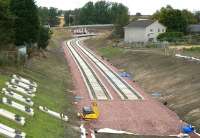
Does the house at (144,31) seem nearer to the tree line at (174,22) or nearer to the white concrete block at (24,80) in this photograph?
the tree line at (174,22)

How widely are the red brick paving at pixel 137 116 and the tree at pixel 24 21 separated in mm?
13716

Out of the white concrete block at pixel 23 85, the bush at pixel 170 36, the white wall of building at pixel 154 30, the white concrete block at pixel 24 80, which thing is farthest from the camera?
the white wall of building at pixel 154 30

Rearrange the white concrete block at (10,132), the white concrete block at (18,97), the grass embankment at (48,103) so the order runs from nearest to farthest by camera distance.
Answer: the white concrete block at (10,132), the grass embankment at (48,103), the white concrete block at (18,97)

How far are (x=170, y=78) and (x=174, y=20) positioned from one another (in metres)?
64.3

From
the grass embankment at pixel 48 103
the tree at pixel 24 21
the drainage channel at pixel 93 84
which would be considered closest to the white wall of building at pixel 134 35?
the drainage channel at pixel 93 84

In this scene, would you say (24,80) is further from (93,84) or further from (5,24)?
(93,84)

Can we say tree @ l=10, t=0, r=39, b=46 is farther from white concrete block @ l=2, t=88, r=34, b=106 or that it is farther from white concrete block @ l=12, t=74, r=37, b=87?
white concrete block @ l=2, t=88, r=34, b=106

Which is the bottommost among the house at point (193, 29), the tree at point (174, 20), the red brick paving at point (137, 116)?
the red brick paving at point (137, 116)

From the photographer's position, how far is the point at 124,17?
140875 millimetres

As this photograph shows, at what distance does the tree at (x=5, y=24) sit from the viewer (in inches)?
2064

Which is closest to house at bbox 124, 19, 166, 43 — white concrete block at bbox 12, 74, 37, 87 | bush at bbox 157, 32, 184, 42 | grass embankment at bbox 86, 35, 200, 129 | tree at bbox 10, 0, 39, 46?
bush at bbox 157, 32, 184, 42

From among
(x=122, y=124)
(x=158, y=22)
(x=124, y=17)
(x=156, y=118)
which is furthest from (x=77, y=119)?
(x=124, y=17)

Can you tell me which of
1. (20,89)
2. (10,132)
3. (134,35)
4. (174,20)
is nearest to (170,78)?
(20,89)

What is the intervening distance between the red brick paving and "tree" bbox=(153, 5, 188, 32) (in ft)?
228
